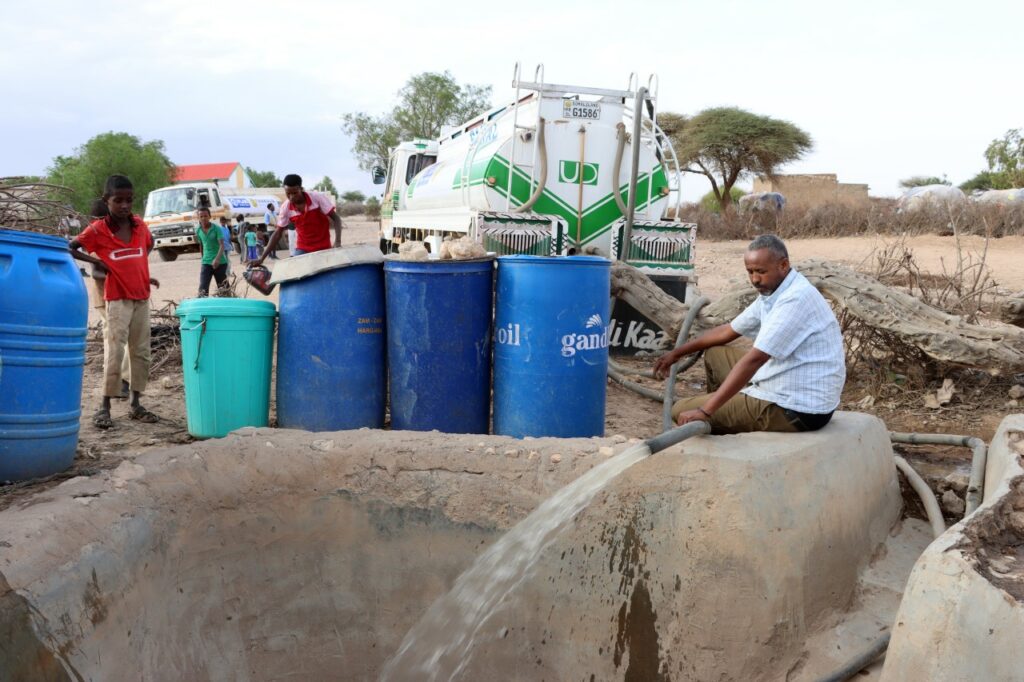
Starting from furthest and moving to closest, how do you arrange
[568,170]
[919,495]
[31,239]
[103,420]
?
[568,170], [103,420], [919,495], [31,239]

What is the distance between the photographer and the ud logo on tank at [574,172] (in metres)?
7.70

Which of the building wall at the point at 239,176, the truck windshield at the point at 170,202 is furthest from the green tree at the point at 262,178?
the truck windshield at the point at 170,202


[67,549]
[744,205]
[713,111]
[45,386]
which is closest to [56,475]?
[45,386]

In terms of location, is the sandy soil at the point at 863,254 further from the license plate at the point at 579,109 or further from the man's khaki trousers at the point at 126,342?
the man's khaki trousers at the point at 126,342

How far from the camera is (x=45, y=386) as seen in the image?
3.50m

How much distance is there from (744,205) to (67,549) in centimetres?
2178

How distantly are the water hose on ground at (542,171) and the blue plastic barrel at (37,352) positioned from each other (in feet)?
14.7

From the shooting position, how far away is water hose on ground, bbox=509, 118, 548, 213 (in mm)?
7504

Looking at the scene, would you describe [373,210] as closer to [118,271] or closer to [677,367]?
[118,271]

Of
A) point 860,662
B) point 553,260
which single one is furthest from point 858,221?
point 860,662

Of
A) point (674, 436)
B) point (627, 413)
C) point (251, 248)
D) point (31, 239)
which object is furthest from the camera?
point (251, 248)

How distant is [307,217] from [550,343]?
2.92m

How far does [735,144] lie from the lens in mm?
24797

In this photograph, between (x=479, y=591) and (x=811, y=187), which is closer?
(x=479, y=591)
